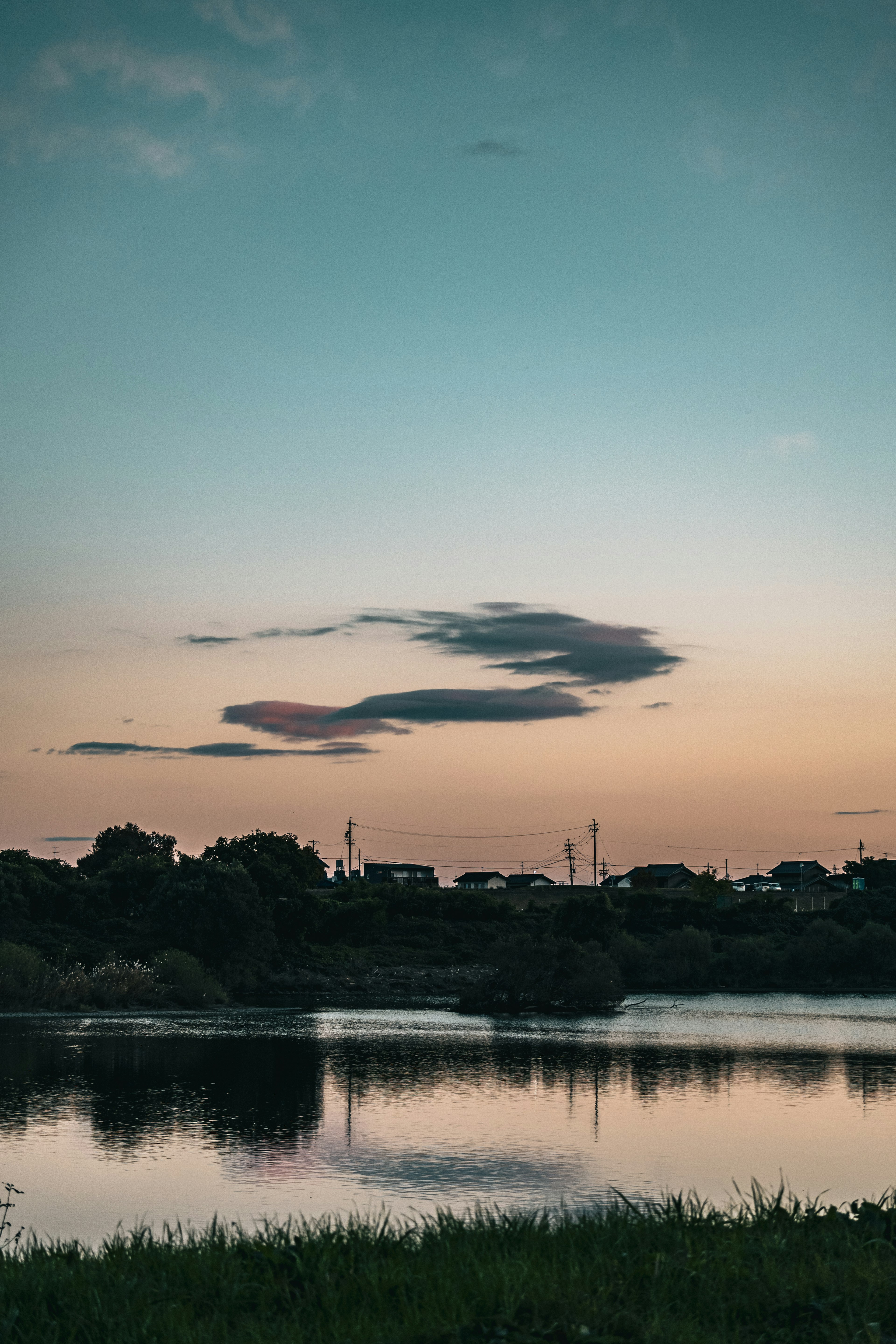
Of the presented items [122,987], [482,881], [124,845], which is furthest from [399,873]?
[122,987]

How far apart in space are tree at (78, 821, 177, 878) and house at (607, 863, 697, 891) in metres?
47.3

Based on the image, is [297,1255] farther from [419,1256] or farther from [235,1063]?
[235,1063]

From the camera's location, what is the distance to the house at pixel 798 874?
582 feet

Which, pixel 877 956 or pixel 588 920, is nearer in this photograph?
pixel 877 956

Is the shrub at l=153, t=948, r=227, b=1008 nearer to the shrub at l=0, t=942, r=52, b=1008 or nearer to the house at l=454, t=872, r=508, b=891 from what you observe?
the shrub at l=0, t=942, r=52, b=1008

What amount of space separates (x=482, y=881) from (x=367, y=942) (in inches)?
3926

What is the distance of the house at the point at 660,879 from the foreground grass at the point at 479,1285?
105 meters

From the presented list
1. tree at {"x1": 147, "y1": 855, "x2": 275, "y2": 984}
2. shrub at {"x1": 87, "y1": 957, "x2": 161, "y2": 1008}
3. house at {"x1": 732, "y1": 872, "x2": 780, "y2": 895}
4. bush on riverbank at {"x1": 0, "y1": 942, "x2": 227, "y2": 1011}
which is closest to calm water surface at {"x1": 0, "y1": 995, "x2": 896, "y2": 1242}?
bush on riverbank at {"x1": 0, "y1": 942, "x2": 227, "y2": 1011}

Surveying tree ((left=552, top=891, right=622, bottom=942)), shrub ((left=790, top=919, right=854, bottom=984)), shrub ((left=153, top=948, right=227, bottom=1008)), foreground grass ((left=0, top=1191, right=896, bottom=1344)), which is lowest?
shrub ((left=790, top=919, right=854, bottom=984))

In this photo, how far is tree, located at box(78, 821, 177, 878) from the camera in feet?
374

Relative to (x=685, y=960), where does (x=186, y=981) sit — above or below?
above

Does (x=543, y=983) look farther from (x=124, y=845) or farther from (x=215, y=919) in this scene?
(x=124, y=845)

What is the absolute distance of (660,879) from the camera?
534ft

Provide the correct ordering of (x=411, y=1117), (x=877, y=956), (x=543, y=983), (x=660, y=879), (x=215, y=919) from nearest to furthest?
(x=411, y=1117)
(x=543, y=983)
(x=215, y=919)
(x=877, y=956)
(x=660, y=879)
